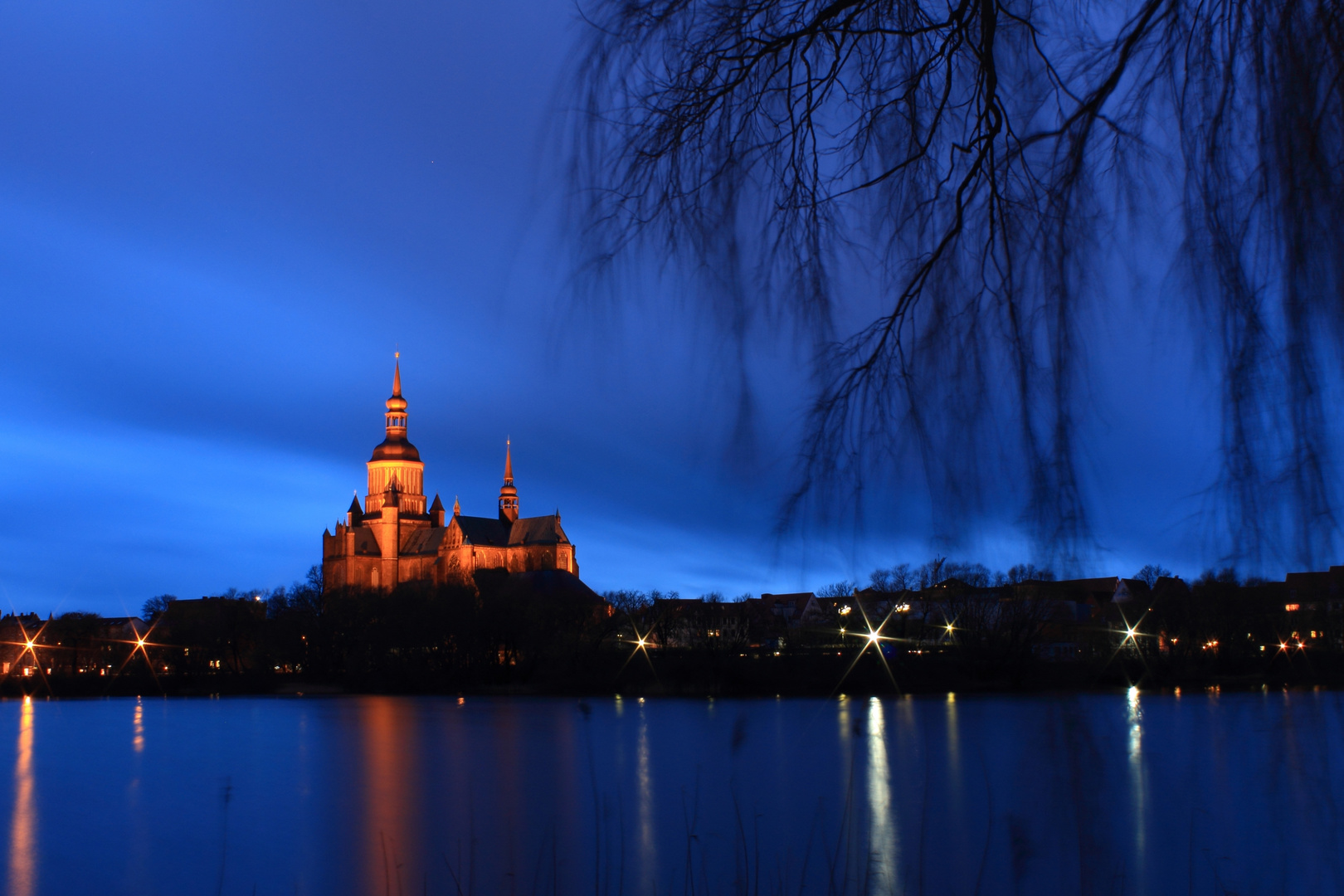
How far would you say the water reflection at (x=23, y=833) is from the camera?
14438mm

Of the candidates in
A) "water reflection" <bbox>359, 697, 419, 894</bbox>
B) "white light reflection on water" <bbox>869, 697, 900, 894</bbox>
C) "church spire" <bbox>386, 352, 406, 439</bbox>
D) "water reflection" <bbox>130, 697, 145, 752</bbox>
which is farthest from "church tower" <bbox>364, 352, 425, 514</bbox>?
"white light reflection on water" <bbox>869, 697, 900, 894</bbox>

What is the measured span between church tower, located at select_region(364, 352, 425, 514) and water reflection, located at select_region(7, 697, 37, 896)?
9282 centimetres

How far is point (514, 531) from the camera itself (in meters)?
116

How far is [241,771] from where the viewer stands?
26875 mm

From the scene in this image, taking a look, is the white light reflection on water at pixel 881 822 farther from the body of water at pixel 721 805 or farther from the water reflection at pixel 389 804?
the water reflection at pixel 389 804

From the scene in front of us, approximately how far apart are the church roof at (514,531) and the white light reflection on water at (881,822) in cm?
8358

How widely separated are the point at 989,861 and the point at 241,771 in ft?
63.6

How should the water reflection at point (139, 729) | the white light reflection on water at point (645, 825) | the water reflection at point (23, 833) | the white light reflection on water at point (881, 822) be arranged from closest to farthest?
the white light reflection on water at point (881, 822) → the white light reflection on water at point (645, 825) → the water reflection at point (23, 833) → the water reflection at point (139, 729)

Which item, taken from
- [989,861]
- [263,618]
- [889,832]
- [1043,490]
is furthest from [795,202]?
[263,618]

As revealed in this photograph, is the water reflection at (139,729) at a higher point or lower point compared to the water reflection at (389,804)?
higher

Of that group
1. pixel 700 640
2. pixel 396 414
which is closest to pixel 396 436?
pixel 396 414

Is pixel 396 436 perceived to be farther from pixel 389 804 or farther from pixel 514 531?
pixel 389 804

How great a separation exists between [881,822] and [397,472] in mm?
112585

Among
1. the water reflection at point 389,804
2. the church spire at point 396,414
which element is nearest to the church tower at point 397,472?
the church spire at point 396,414
